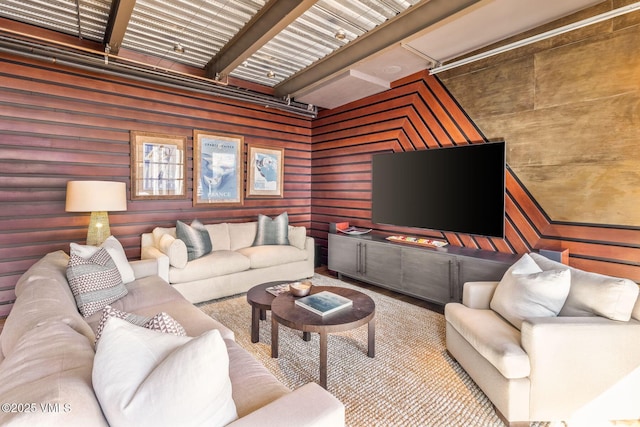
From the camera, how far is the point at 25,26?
3.16m

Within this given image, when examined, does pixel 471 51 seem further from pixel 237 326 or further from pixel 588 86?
pixel 237 326

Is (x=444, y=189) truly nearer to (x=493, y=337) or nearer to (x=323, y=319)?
(x=493, y=337)

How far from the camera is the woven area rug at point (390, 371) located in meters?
1.84

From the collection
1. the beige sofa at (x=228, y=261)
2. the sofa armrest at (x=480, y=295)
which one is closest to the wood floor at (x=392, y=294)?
the beige sofa at (x=228, y=261)

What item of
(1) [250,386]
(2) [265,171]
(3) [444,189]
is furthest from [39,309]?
(2) [265,171]

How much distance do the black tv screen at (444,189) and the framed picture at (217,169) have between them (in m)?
2.12

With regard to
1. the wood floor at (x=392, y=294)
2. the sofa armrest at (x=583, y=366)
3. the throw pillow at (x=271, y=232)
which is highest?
the throw pillow at (x=271, y=232)

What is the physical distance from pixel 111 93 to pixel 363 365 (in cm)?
406

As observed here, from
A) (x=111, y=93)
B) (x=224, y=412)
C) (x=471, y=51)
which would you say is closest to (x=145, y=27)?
(x=111, y=93)

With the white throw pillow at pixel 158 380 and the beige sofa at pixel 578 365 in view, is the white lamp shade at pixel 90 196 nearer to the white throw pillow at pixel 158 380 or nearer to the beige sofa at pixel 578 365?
the white throw pillow at pixel 158 380

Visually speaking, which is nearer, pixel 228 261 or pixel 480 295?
pixel 480 295

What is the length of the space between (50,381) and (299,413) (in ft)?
2.29

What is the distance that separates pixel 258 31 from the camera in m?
3.08

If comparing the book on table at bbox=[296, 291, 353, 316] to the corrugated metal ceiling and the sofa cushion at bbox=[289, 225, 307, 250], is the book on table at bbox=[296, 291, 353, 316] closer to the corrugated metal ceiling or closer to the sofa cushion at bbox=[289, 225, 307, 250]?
the sofa cushion at bbox=[289, 225, 307, 250]
